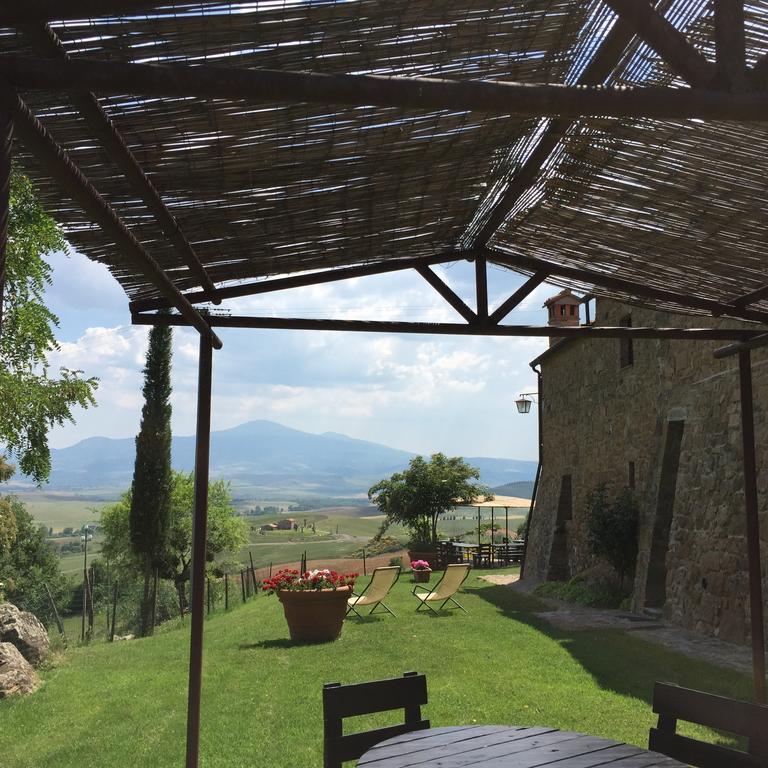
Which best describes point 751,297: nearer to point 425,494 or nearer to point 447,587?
point 447,587

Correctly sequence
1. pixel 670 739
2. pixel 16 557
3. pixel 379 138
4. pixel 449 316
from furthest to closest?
pixel 16 557 → pixel 449 316 → pixel 379 138 → pixel 670 739

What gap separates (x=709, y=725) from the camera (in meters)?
2.54

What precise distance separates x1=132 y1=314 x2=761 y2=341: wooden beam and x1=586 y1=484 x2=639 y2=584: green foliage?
7.39m

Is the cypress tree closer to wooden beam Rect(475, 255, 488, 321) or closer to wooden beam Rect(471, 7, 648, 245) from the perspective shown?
wooden beam Rect(475, 255, 488, 321)

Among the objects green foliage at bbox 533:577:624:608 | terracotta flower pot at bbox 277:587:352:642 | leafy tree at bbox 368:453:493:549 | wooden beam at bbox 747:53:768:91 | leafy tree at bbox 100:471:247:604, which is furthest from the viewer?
leafy tree at bbox 100:471:247:604

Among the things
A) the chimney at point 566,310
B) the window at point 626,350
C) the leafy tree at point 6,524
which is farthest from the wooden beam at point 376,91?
the window at point 626,350

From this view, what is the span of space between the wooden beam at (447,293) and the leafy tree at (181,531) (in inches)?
784

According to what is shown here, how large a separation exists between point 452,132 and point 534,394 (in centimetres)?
1664

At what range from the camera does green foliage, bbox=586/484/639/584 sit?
Answer: 449 inches

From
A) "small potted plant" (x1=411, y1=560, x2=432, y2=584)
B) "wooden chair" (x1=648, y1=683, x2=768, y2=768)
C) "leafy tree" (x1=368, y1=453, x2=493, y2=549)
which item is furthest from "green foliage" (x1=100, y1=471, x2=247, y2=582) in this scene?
"wooden chair" (x1=648, y1=683, x2=768, y2=768)

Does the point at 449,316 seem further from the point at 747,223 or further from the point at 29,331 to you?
the point at 29,331

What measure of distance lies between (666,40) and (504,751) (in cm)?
221

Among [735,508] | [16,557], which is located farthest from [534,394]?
[16,557]

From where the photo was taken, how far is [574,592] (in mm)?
12422
